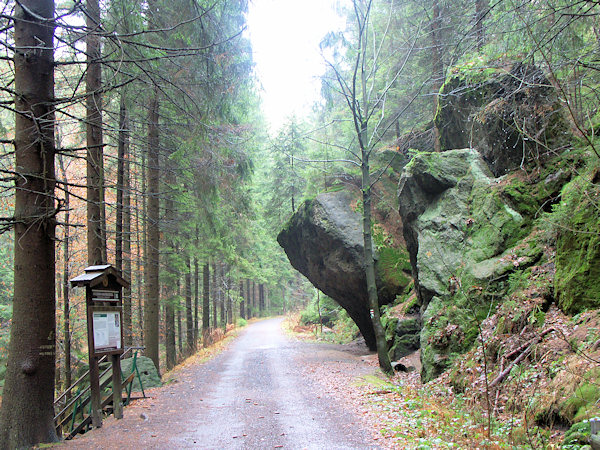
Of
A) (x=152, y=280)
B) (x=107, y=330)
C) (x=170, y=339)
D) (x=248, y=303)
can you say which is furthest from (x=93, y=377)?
(x=248, y=303)

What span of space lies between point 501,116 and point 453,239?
9.29 feet

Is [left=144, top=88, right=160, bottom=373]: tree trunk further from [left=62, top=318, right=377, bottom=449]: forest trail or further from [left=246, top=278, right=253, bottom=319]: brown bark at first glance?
[left=246, top=278, right=253, bottom=319]: brown bark

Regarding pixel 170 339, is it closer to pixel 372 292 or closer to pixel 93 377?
pixel 372 292

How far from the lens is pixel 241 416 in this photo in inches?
257

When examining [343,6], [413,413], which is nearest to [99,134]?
[343,6]

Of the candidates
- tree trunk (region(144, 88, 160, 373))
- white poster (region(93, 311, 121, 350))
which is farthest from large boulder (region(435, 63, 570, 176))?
tree trunk (region(144, 88, 160, 373))

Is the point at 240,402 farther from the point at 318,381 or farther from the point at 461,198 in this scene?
the point at 461,198

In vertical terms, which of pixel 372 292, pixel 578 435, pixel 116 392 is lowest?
pixel 116 392

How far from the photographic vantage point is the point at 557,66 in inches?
163

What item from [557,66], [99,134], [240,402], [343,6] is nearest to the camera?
[557,66]

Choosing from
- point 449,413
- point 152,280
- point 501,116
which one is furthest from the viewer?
point 152,280

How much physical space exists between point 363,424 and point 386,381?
3171mm

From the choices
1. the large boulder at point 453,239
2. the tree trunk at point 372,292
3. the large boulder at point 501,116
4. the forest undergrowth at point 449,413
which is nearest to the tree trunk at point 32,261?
the forest undergrowth at point 449,413

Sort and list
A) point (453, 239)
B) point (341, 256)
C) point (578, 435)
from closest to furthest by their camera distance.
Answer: point (578, 435), point (453, 239), point (341, 256)
